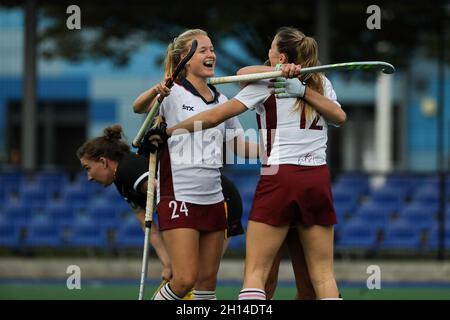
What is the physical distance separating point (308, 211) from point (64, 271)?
9933mm

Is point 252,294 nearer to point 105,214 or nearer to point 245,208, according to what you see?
point 245,208

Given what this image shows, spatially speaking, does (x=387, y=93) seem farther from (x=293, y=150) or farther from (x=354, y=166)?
(x=293, y=150)

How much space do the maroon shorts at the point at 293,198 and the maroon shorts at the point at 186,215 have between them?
56 centimetres

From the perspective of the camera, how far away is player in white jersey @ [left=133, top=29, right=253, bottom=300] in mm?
6766

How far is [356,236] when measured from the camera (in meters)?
16.2

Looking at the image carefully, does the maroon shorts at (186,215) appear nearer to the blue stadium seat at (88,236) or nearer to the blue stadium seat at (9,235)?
the blue stadium seat at (88,236)

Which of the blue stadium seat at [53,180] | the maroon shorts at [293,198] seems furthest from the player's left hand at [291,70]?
the blue stadium seat at [53,180]

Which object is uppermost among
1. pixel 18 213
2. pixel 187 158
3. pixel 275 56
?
pixel 275 56

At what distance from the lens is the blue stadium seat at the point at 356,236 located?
1617cm

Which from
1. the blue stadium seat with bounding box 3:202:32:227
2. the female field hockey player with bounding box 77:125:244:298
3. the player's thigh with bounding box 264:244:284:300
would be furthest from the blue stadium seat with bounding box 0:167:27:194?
the player's thigh with bounding box 264:244:284:300

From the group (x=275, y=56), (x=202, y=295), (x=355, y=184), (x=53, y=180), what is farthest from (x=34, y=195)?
(x=275, y=56)

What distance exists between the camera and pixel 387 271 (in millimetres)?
15562

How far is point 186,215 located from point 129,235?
31.8ft
